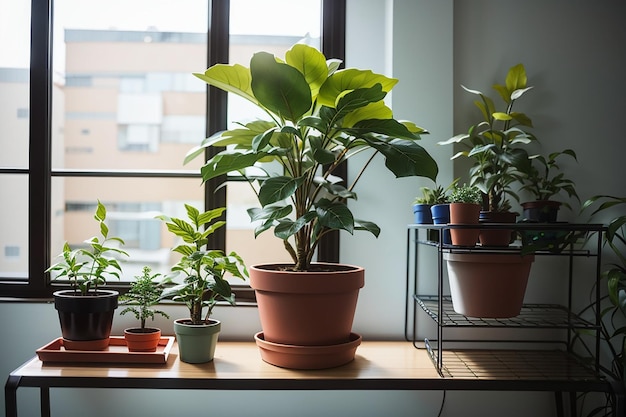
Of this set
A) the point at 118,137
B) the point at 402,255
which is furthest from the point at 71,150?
the point at 402,255

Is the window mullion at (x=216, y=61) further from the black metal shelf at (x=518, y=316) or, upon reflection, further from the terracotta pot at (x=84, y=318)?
the black metal shelf at (x=518, y=316)

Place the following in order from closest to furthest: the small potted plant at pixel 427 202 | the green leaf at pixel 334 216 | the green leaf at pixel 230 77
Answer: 1. the green leaf at pixel 334 216
2. the green leaf at pixel 230 77
3. the small potted plant at pixel 427 202

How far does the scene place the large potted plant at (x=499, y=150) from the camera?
1789 mm

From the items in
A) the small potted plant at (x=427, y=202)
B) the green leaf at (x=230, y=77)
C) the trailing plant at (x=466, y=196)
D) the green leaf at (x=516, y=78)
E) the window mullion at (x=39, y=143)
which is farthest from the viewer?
the window mullion at (x=39, y=143)

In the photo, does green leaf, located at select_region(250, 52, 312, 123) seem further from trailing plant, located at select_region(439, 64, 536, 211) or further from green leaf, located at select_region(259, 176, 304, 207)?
trailing plant, located at select_region(439, 64, 536, 211)

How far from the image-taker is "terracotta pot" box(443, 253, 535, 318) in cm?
173

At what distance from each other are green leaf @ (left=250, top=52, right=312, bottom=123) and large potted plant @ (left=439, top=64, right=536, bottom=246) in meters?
0.67

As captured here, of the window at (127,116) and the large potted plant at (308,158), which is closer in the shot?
the large potted plant at (308,158)

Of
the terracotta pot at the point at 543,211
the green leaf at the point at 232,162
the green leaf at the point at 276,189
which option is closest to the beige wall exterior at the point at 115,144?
the green leaf at the point at 232,162

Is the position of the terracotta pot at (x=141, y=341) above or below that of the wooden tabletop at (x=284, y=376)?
above

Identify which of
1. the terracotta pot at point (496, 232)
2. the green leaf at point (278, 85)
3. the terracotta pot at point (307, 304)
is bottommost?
the terracotta pot at point (307, 304)

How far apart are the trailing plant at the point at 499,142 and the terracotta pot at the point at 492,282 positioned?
222mm

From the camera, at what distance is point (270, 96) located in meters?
1.56

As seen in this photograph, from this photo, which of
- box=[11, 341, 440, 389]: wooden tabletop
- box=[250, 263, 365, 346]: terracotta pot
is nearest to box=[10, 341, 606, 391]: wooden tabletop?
box=[11, 341, 440, 389]: wooden tabletop
